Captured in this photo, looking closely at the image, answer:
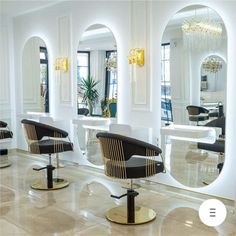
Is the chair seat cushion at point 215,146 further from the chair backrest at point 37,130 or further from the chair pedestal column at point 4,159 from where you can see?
the chair pedestal column at point 4,159

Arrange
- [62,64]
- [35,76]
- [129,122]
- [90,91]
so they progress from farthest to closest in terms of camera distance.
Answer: [35,76] < [62,64] < [90,91] < [129,122]

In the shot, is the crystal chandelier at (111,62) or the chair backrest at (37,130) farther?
the crystal chandelier at (111,62)

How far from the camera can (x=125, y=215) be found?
3.58 m

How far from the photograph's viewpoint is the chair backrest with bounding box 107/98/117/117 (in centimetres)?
500

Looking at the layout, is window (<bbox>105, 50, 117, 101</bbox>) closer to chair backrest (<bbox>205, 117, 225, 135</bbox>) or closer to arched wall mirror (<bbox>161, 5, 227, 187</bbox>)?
arched wall mirror (<bbox>161, 5, 227, 187</bbox>)

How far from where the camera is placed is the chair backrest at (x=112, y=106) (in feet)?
16.4

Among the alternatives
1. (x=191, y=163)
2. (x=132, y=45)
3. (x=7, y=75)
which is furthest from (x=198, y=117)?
(x=7, y=75)

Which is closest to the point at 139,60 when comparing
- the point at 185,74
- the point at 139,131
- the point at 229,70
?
the point at 185,74

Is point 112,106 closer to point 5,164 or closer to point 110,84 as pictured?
point 110,84

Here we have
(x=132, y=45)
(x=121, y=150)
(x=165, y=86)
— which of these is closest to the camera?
(x=121, y=150)

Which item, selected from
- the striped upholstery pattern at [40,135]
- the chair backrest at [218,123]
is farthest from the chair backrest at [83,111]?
the chair backrest at [218,123]

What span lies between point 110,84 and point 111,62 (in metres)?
0.32

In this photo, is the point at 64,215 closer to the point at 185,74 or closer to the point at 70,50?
the point at 185,74

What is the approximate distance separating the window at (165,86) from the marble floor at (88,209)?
36.9 inches
